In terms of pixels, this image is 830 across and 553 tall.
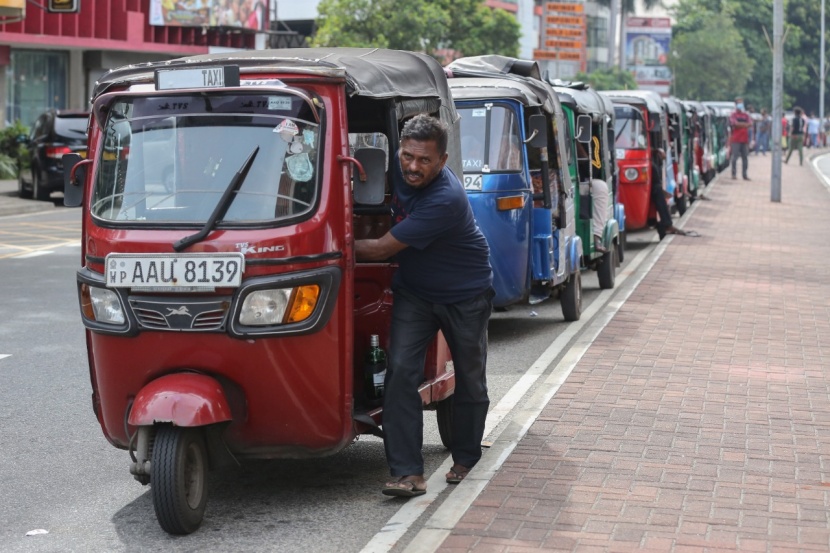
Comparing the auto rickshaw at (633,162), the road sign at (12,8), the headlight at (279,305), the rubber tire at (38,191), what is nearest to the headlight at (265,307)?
the headlight at (279,305)

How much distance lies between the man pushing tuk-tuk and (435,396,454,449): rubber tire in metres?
0.71

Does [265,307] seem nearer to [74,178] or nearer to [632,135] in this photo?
[74,178]

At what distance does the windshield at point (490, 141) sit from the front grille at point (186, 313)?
18.5ft

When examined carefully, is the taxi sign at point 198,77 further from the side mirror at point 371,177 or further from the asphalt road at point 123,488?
the asphalt road at point 123,488

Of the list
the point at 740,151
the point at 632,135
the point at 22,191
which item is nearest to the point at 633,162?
the point at 632,135

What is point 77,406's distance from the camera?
350 inches

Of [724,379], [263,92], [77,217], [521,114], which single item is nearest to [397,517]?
[263,92]

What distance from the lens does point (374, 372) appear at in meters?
6.84

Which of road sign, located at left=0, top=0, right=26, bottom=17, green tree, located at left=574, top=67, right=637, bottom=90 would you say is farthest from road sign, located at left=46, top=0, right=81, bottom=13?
green tree, located at left=574, top=67, right=637, bottom=90

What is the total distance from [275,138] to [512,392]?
11.9ft

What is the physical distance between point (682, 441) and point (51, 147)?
2086cm

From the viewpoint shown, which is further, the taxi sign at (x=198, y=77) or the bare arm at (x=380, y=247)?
the bare arm at (x=380, y=247)

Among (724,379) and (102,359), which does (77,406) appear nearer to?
(102,359)

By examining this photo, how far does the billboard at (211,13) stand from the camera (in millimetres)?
43188
